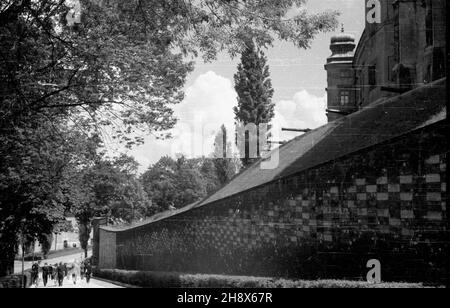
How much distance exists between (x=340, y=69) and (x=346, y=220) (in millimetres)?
23961

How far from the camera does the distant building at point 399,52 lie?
1788 centimetres

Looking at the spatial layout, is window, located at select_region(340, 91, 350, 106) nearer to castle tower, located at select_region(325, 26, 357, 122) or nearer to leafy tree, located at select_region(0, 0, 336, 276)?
castle tower, located at select_region(325, 26, 357, 122)

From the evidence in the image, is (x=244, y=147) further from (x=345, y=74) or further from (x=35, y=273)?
(x=345, y=74)

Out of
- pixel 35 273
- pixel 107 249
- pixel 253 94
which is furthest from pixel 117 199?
pixel 253 94

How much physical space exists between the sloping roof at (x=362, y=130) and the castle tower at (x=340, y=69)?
Answer: 1556 centimetres

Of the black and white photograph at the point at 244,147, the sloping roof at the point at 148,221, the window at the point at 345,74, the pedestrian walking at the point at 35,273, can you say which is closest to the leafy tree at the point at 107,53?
the black and white photograph at the point at 244,147

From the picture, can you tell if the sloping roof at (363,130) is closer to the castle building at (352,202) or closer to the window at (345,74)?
the castle building at (352,202)

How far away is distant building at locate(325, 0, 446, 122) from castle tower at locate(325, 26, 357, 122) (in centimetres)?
79

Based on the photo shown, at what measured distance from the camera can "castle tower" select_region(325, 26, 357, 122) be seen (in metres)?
32.2

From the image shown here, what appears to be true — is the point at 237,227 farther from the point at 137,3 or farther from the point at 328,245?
the point at 137,3

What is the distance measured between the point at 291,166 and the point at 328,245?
3211mm

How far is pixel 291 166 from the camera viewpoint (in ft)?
44.9
